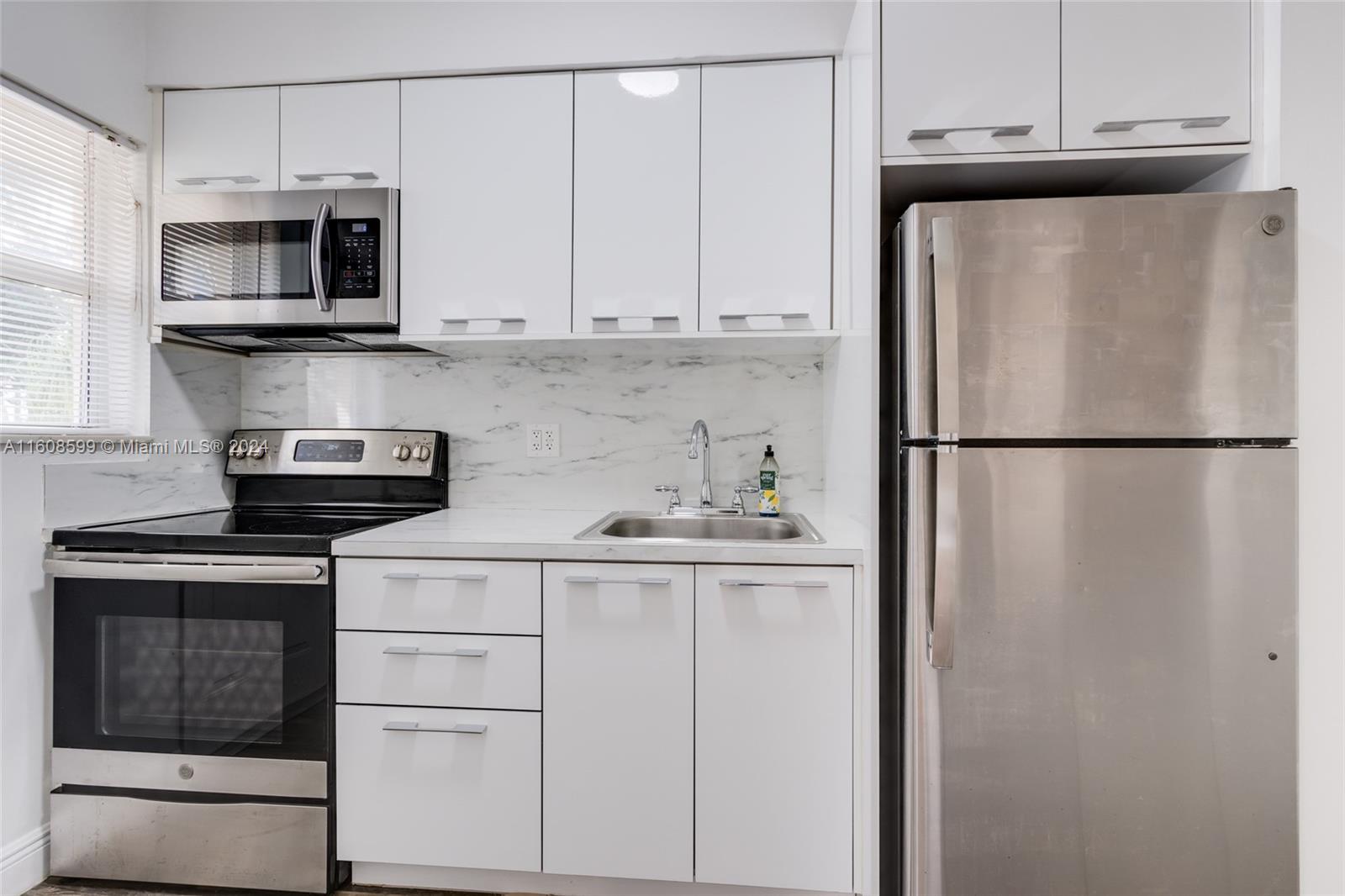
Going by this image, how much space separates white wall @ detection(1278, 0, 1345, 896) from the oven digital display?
248 cm

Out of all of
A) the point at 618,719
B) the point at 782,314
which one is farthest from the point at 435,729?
the point at 782,314

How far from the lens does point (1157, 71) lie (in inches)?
56.1

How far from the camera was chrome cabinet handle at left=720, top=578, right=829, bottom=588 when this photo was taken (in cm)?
152

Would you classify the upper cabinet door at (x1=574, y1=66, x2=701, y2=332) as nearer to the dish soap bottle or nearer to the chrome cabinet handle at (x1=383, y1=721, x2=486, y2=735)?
the dish soap bottle

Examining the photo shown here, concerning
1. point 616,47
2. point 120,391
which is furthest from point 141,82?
point 616,47

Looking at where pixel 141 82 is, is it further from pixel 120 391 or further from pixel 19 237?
pixel 120 391

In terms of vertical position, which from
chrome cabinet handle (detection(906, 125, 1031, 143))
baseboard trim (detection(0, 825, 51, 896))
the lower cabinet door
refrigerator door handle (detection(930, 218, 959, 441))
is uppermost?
chrome cabinet handle (detection(906, 125, 1031, 143))

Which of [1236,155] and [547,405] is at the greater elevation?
[1236,155]

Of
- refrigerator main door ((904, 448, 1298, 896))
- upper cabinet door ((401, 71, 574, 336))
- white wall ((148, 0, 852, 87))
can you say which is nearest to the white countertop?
refrigerator main door ((904, 448, 1298, 896))

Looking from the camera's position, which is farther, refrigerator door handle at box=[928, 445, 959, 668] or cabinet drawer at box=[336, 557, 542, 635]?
cabinet drawer at box=[336, 557, 542, 635]

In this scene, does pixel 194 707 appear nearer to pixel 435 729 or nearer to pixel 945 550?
pixel 435 729

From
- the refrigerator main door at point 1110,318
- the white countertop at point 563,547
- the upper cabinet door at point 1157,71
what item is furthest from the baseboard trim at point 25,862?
the upper cabinet door at point 1157,71

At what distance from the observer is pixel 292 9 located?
1894 millimetres

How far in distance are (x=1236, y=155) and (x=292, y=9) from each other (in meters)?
2.40
